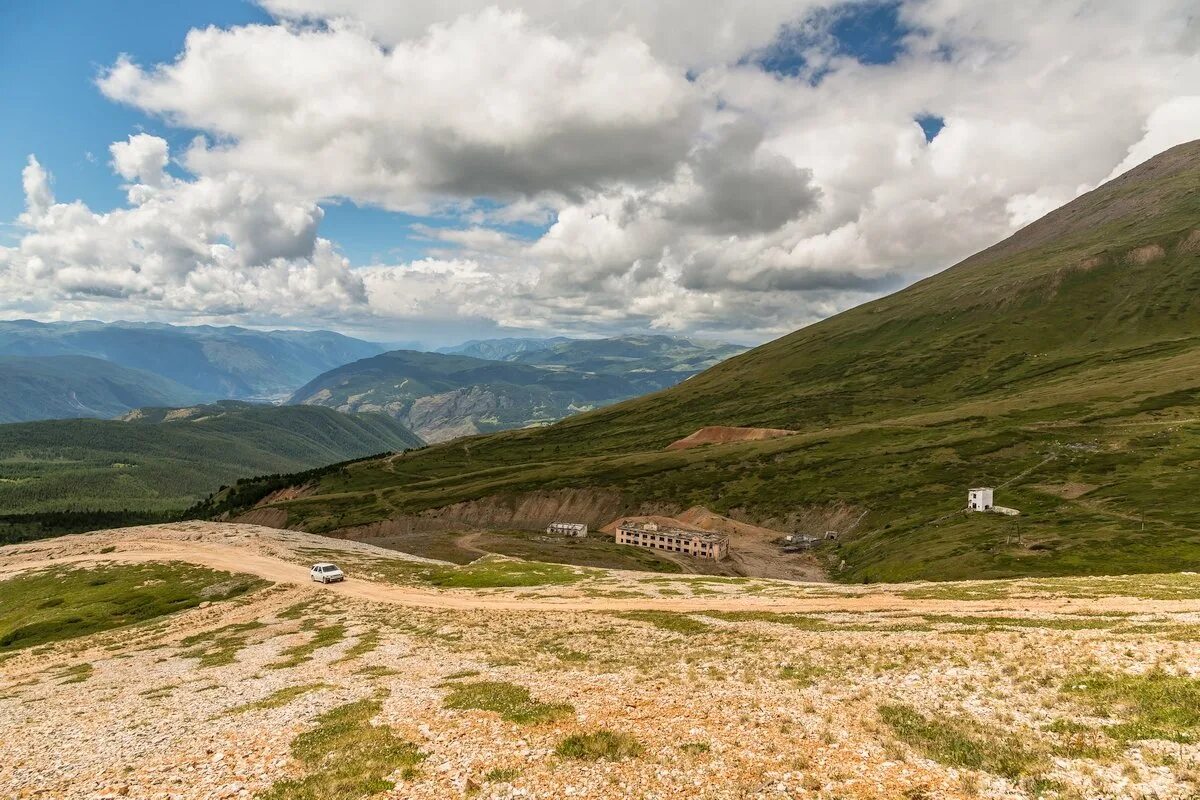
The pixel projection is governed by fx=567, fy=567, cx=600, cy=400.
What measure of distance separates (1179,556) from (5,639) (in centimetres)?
16199

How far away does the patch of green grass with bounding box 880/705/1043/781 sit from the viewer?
1812cm

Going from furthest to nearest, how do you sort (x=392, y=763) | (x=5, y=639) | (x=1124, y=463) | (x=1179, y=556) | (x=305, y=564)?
(x=1124, y=463) < (x=305, y=564) < (x=1179, y=556) < (x=5, y=639) < (x=392, y=763)

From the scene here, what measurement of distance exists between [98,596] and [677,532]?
11576 centimetres

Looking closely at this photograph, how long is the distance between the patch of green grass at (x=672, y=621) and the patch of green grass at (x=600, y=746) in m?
23.4

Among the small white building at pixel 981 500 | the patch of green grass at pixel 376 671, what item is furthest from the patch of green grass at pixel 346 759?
the small white building at pixel 981 500

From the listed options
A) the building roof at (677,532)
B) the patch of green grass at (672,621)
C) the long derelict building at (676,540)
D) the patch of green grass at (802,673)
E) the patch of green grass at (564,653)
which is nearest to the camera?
the patch of green grass at (802,673)

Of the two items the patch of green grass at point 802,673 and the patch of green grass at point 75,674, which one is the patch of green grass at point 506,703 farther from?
the patch of green grass at point 75,674

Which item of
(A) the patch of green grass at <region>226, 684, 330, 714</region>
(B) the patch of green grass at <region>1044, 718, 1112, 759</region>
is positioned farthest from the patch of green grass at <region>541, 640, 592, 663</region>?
(B) the patch of green grass at <region>1044, 718, 1112, 759</region>

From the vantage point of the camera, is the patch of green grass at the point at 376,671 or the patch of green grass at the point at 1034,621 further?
the patch of green grass at the point at 376,671

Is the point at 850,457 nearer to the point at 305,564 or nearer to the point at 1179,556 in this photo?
the point at 1179,556

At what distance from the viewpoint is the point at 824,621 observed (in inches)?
1823

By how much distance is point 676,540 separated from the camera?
488 ft

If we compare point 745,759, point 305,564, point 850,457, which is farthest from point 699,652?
point 850,457

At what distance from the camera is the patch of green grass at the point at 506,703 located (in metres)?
25.2
